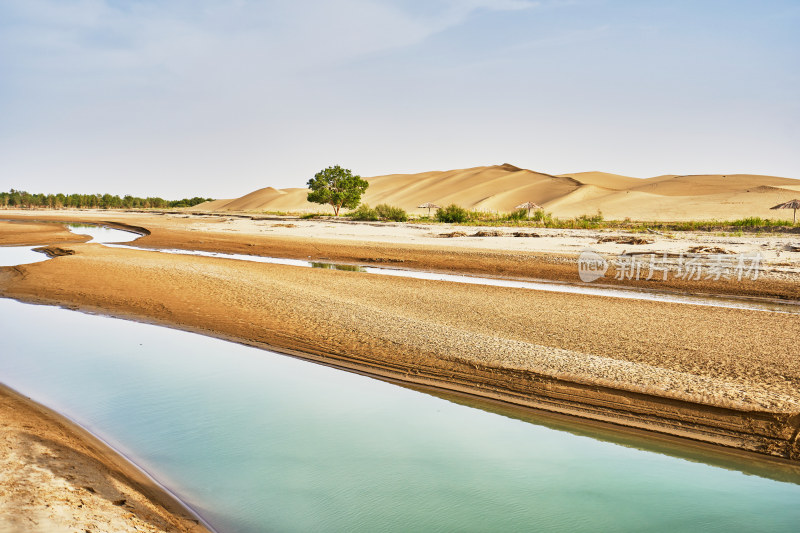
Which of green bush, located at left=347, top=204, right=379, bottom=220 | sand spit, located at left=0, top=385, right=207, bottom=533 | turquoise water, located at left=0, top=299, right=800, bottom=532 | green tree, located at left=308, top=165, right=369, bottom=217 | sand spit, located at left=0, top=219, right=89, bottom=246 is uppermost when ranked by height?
green tree, located at left=308, top=165, right=369, bottom=217

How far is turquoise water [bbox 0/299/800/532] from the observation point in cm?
498

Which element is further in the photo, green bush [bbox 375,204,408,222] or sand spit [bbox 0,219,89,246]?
green bush [bbox 375,204,408,222]

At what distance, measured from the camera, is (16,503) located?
3969 millimetres

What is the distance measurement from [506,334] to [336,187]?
6014 cm

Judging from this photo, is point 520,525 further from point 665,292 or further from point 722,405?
point 665,292

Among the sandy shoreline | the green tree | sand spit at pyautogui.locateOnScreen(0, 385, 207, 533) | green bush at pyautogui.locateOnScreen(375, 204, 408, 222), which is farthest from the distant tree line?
sand spit at pyautogui.locateOnScreen(0, 385, 207, 533)

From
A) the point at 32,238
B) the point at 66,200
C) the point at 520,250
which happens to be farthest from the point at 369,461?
the point at 66,200

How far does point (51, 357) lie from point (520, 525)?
8166 mm

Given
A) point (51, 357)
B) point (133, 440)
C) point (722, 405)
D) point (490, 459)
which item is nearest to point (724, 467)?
point (722, 405)

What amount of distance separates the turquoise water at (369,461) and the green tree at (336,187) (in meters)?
60.0

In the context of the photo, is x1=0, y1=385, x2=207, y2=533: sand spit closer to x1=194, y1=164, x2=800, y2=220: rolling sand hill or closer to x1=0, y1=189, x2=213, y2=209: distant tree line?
x1=194, y1=164, x2=800, y2=220: rolling sand hill

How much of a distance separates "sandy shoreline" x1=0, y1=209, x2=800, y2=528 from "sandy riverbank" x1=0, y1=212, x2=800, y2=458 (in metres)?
0.02

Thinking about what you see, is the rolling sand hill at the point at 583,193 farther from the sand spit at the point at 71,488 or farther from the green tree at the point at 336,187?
the sand spit at the point at 71,488

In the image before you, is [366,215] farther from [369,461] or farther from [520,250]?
[369,461]
